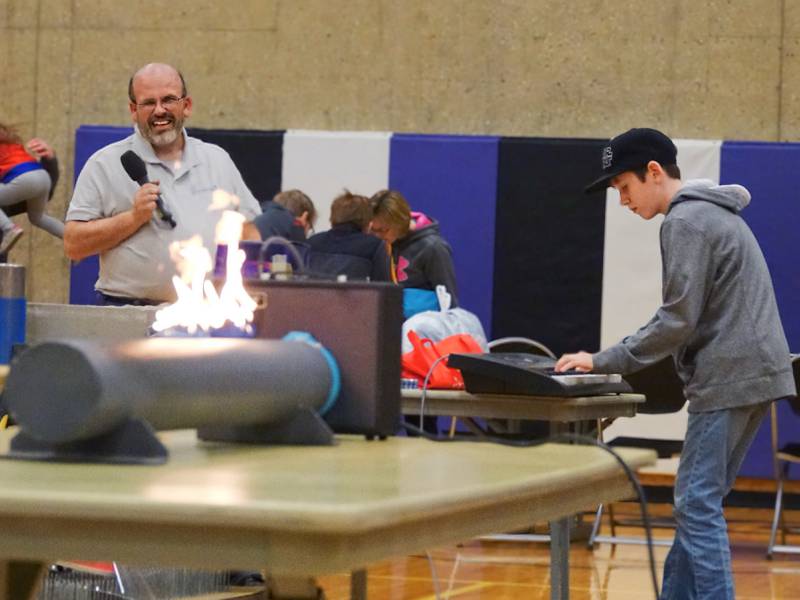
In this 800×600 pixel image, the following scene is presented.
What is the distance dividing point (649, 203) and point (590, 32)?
4359 millimetres

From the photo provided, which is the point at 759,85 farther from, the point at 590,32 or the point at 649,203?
the point at 649,203

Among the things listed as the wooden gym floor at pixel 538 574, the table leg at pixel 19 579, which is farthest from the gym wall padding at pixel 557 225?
the table leg at pixel 19 579

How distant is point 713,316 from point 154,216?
149 cm

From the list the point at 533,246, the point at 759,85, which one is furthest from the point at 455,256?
the point at 759,85

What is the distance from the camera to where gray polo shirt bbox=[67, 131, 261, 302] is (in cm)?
402

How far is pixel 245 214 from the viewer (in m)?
4.17

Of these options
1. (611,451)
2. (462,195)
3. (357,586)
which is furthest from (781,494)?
(611,451)

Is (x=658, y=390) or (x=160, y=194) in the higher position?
(x=160, y=194)

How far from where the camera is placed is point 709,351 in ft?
12.3

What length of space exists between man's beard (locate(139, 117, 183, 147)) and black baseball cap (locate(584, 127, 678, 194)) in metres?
1.16

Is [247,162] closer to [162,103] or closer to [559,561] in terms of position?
[162,103]

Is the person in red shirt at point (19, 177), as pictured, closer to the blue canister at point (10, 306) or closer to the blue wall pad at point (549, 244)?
the blue wall pad at point (549, 244)

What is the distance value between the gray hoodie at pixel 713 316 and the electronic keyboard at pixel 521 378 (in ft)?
0.58

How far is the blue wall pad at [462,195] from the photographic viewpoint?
770 centimetres
